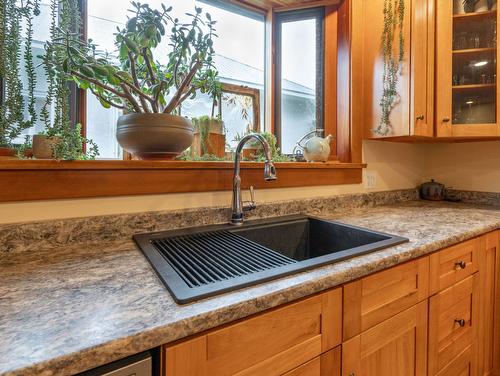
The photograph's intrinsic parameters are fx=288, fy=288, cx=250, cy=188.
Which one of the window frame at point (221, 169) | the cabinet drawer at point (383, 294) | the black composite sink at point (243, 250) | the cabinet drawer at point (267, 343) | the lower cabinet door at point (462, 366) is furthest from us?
the lower cabinet door at point (462, 366)

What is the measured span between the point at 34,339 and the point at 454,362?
54.9 inches

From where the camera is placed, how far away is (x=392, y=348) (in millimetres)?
870

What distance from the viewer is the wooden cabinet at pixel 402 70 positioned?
1529 mm

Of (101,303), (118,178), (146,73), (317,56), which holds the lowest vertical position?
(101,303)

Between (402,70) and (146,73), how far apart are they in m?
1.31

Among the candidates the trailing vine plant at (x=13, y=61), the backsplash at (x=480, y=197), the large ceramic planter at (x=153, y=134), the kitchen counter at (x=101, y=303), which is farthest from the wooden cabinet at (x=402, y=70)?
the trailing vine plant at (x=13, y=61)

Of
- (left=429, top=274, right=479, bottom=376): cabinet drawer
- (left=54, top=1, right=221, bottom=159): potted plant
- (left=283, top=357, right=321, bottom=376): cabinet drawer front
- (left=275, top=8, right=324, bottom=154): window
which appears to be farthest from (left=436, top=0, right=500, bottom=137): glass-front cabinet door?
(left=283, top=357, right=321, bottom=376): cabinet drawer front

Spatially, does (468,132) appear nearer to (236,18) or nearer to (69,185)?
(236,18)

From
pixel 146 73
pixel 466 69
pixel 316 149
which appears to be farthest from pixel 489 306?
pixel 146 73

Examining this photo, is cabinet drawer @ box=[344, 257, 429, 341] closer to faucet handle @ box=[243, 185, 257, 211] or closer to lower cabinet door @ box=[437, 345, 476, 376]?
lower cabinet door @ box=[437, 345, 476, 376]

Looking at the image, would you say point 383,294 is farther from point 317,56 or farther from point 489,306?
point 317,56

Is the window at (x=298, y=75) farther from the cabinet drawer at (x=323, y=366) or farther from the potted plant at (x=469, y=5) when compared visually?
the cabinet drawer at (x=323, y=366)

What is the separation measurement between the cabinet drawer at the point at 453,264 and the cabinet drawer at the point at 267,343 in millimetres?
485

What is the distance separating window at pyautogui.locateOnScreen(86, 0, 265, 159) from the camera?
122 centimetres
